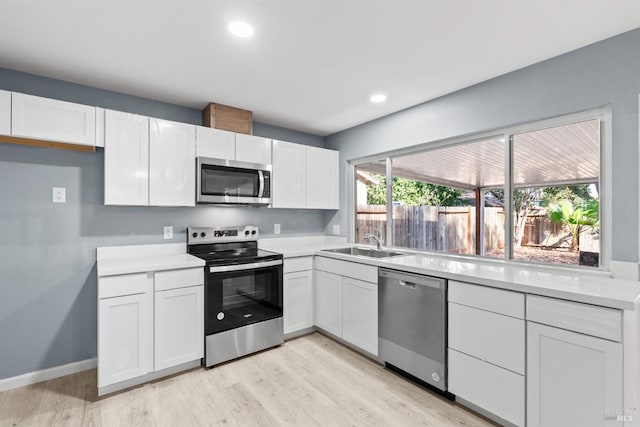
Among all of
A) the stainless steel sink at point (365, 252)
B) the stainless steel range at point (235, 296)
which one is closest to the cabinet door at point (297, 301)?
the stainless steel range at point (235, 296)

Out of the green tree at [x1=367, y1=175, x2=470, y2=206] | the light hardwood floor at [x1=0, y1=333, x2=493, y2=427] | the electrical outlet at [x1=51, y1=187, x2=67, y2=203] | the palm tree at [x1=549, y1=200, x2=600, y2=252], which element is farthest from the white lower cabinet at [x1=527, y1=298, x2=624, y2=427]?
the electrical outlet at [x1=51, y1=187, x2=67, y2=203]

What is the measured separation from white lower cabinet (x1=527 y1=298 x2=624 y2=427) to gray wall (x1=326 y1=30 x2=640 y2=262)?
0.72 metres

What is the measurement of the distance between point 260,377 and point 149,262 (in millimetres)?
1301

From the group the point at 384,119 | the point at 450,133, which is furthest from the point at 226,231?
the point at 450,133

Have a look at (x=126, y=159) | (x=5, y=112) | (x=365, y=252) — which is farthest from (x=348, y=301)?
(x=5, y=112)

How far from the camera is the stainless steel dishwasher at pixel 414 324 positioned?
2.18 m

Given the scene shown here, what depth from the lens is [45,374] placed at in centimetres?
243

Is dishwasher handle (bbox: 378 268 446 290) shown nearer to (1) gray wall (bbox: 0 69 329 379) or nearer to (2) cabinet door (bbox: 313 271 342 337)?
(2) cabinet door (bbox: 313 271 342 337)

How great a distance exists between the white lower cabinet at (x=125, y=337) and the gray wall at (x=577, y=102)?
2862 millimetres

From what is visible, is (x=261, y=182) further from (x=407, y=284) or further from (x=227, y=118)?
(x=407, y=284)

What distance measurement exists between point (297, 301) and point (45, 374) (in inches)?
84.1

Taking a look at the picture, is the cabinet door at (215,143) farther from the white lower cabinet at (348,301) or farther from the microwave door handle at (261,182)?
the white lower cabinet at (348,301)

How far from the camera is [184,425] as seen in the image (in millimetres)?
1904

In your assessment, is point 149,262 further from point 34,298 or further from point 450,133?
point 450,133
